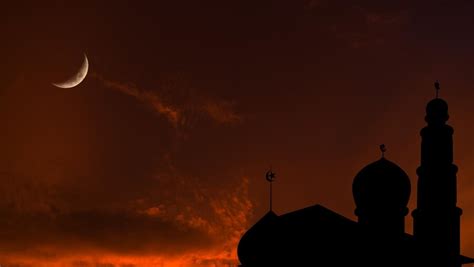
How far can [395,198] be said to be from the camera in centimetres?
5056

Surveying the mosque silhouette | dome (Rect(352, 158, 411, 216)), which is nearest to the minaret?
the mosque silhouette

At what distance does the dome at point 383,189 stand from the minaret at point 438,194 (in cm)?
157

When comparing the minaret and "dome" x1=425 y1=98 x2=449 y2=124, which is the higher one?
"dome" x1=425 y1=98 x2=449 y2=124

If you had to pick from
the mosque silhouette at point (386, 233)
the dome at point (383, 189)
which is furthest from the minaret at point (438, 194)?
the dome at point (383, 189)

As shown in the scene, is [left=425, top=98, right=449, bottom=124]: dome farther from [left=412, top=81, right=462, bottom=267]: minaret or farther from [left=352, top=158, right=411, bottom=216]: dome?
[left=352, top=158, right=411, bottom=216]: dome

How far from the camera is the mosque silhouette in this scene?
47.2m

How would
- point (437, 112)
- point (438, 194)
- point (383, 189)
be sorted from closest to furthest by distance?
point (438, 194) < point (437, 112) < point (383, 189)

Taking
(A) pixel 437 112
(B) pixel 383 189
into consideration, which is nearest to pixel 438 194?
(B) pixel 383 189

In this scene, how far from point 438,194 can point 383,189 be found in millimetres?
3223

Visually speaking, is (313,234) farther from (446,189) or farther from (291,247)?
(446,189)

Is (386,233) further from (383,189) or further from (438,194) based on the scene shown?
(438,194)

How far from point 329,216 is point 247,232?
4296mm

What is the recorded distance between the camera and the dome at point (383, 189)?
5047 cm

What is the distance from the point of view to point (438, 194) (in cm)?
4838
